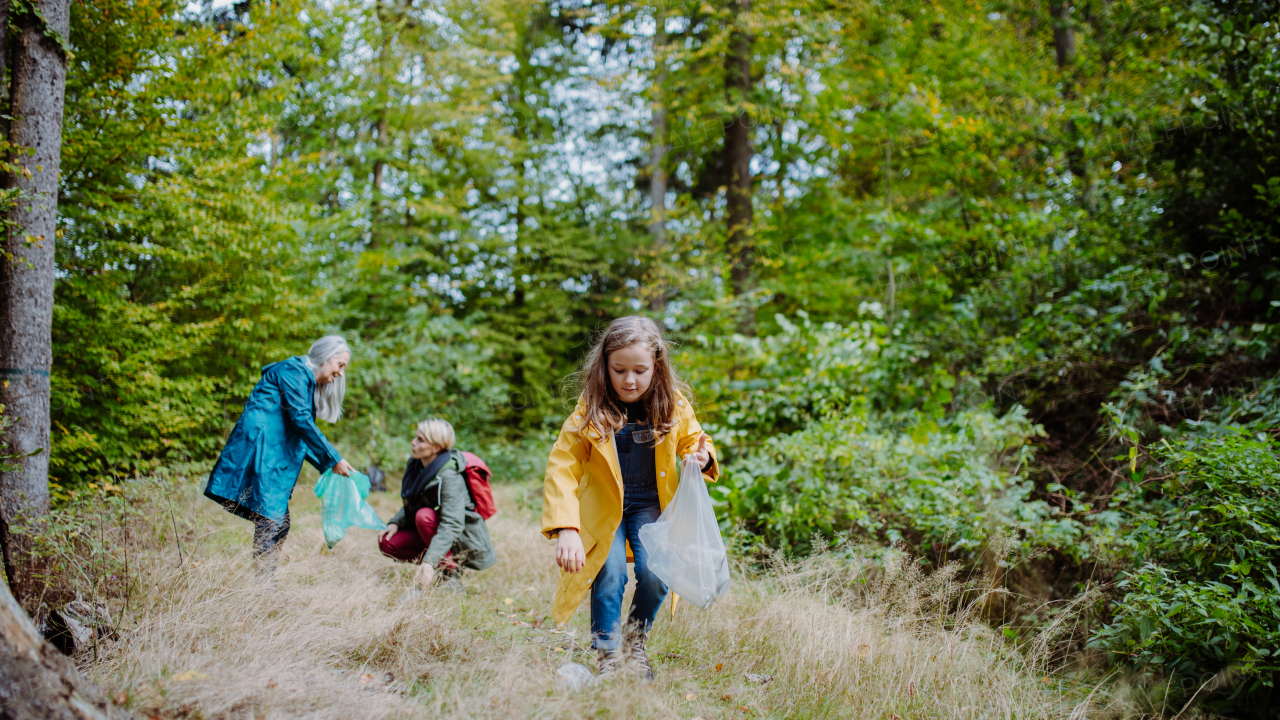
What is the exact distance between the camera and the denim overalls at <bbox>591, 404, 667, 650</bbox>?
2.61m

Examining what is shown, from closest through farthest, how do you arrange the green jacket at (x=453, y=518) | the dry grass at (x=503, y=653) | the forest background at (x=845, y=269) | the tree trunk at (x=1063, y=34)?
1. the dry grass at (x=503, y=653)
2. the forest background at (x=845, y=269)
3. the green jacket at (x=453, y=518)
4. the tree trunk at (x=1063, y=34)

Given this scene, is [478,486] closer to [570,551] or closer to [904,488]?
[570,551]

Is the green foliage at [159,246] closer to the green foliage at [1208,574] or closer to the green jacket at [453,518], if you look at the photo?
the green jacket at [453,518]

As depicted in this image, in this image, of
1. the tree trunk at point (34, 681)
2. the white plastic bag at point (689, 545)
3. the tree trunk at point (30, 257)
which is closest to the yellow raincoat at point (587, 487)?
the white plastic bag at point (689, 545)

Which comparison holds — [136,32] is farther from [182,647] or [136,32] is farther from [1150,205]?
[1150,205]

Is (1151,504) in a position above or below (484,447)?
above

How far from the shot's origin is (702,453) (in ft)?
8.91

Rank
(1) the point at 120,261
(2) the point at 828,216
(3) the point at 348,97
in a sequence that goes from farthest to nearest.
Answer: (2) the point at 828,216
(3) the point at 348,97
(1) the point at 120,261

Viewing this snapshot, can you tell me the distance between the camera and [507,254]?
41.4 ft

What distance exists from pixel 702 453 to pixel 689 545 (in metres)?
0.39

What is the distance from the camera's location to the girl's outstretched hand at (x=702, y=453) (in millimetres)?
2691

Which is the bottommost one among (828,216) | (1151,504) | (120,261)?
(1151,504)

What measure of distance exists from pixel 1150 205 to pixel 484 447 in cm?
934

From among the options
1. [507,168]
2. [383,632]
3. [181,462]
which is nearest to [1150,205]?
[383,632]
